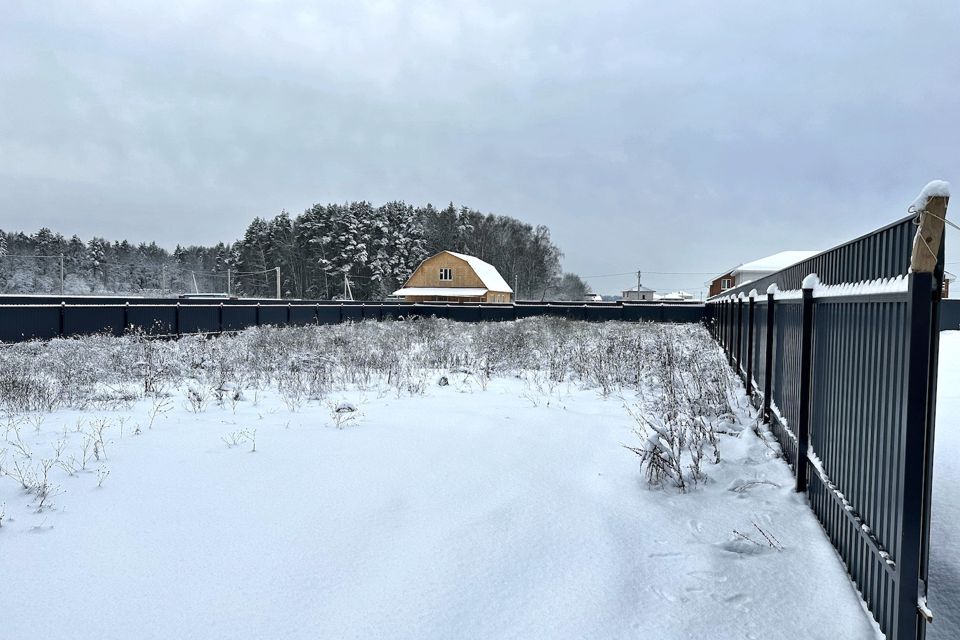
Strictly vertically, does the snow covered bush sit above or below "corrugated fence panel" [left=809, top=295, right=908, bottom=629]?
below

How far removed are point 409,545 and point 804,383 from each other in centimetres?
288

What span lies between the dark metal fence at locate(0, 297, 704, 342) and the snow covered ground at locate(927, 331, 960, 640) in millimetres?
18243

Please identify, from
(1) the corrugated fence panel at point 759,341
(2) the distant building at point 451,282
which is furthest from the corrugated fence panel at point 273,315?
(2) the distant building at point 451,282

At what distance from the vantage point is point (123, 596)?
2621 mm

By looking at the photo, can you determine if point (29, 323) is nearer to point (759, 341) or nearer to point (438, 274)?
point (759, 341)

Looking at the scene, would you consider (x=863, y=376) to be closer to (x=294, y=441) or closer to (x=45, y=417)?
(x=294, y=441)

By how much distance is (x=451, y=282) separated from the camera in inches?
1860

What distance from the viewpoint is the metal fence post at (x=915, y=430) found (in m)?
1.84

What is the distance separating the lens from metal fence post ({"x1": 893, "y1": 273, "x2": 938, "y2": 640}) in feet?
6.04

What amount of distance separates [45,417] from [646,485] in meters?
6.86

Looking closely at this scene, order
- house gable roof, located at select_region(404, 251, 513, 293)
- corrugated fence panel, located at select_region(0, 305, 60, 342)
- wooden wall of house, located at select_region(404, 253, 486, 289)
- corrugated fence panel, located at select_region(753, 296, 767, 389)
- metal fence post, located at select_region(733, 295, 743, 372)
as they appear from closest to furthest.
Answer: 1. corrugated fence panel, located at select_region(753, 296, 767, 389)
2. metal fence post, located at select_region(733, 295, 743, 372)
3. corrugated fence panel, located at select_region(0, 305, 60, 342)
4. wooden wall of house, located at select_region(404, 253, 486, 289)
5. house gable roof, located at select_region(404, 251, 513, 293)

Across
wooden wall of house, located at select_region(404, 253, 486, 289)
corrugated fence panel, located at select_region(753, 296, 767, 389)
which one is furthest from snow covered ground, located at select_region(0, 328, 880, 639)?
wooden wall of house, located at select_region(404, 253, 486, 289)

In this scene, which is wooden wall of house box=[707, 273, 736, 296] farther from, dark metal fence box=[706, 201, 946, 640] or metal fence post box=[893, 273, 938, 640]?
metal fence post box=[893, 273, 938, 640]

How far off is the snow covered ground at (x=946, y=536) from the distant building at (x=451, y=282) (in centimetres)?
3998
